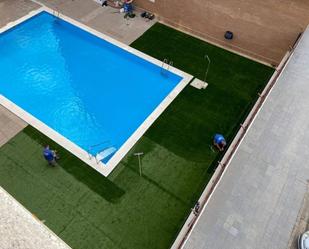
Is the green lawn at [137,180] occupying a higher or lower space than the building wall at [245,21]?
lower

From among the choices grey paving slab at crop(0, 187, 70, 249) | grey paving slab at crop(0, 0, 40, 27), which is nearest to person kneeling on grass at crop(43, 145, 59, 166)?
grey paving slab at crop(0, 187, 70, 249)

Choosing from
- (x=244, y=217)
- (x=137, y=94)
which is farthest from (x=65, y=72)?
(x=244, y=217)

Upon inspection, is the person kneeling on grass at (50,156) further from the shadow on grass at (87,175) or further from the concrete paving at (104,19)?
the concrete paving at (104,19)

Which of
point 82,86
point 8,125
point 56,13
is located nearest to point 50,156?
point 8,125

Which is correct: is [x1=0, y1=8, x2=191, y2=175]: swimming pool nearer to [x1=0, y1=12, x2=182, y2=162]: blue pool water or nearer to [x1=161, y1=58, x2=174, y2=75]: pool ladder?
[x1=0, y1=12, x2=182, y2=162]: blue pool water

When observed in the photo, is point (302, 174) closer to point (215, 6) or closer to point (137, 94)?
point (137, 94)

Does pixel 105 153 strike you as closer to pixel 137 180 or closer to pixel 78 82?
pixel 137 180

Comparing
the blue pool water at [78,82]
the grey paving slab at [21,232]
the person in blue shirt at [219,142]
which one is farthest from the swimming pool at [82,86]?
the grey paving slab at [21,232]
